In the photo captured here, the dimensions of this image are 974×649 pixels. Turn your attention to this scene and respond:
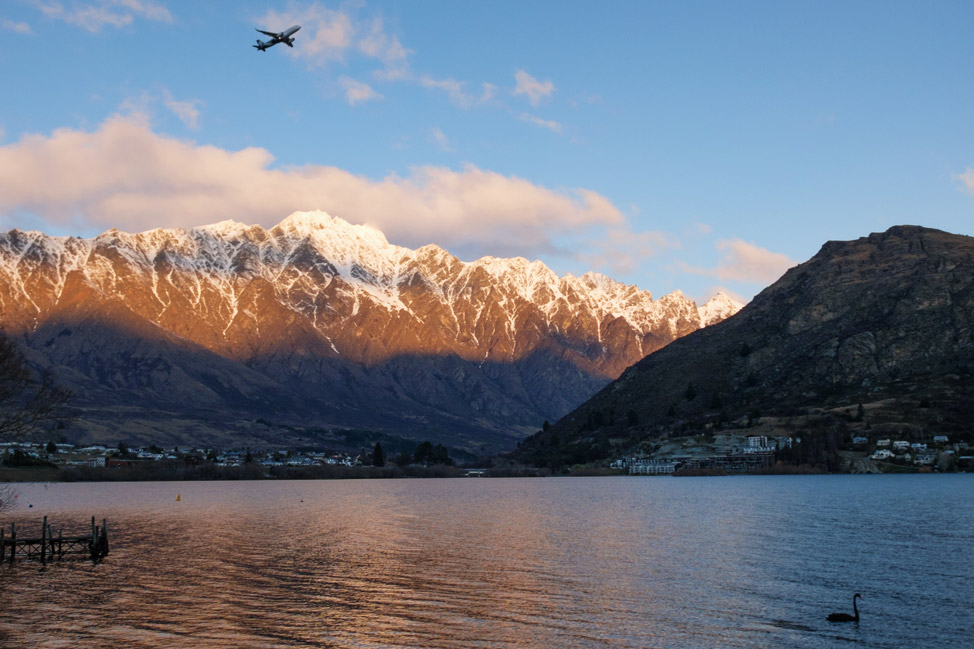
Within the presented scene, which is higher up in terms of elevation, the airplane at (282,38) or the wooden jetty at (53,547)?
the airplane at (282,38)

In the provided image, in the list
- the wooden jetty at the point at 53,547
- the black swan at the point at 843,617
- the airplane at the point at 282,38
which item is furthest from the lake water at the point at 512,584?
the airplane at the point at 282,38

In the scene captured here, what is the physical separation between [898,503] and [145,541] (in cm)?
12010

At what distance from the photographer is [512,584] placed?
73.9 metres

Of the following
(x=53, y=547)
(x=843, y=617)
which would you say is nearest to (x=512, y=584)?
(x=843, y=617)

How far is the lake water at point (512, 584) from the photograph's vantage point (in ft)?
186

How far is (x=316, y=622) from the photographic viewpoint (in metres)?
60.8

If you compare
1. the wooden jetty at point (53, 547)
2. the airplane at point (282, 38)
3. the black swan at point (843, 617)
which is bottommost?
the black swan at point (843, 617)

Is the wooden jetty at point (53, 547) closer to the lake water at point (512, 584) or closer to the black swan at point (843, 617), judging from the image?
the lake water at point (512, 584)

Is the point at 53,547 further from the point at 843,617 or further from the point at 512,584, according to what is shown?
the point at 843,617

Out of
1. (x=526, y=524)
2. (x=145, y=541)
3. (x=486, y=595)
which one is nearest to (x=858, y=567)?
(x=486, y=595)

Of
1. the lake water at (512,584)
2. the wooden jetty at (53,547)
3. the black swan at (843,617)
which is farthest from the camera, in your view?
the wooden jetty at (53,547)

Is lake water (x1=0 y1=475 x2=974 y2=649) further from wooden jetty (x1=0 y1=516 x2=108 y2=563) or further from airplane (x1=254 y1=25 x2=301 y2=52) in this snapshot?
airplane (x1=254 y1=25 x2=301 y2=52)

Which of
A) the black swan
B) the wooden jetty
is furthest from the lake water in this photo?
the wooden jetty

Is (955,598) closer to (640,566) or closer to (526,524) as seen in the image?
(640,566)
